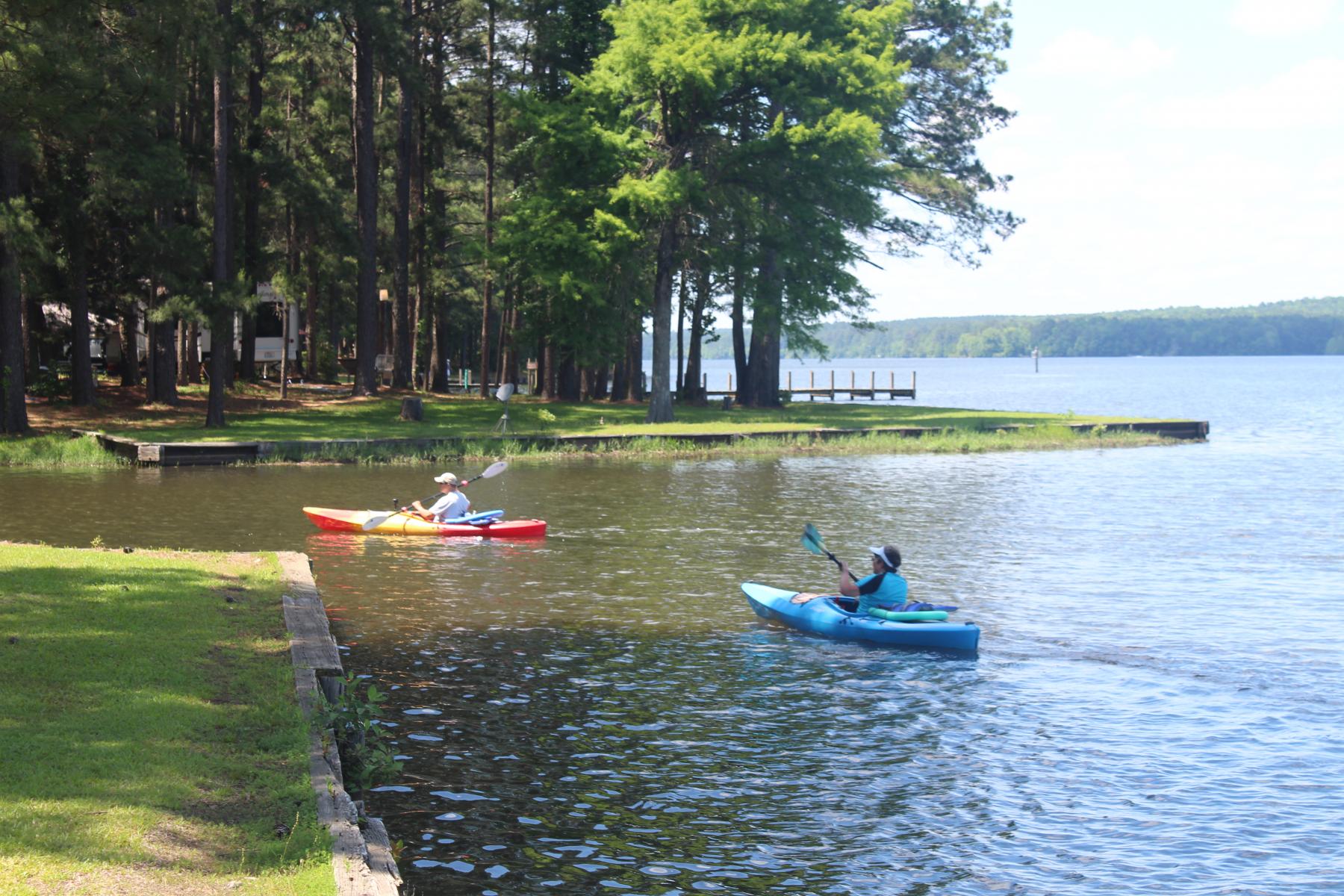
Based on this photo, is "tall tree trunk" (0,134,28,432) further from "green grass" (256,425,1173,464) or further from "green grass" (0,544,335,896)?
"green grass" (0,544,335,896)

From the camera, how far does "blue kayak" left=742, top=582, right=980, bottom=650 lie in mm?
14461

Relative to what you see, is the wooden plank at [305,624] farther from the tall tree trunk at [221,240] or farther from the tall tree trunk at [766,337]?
the tall tree trunk at [766,337]

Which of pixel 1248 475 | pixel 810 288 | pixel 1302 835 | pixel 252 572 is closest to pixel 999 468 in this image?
pixel 1248 475

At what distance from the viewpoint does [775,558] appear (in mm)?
20531

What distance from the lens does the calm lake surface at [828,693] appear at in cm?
876

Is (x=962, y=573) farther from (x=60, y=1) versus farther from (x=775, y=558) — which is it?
(x=60, y=1)

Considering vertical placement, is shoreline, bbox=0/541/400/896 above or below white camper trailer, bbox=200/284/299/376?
below

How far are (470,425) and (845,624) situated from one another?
2682 centimetres

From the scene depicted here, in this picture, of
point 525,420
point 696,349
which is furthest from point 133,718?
point 696,349

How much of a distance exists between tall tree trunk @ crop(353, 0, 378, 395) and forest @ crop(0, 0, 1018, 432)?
0.11 meters

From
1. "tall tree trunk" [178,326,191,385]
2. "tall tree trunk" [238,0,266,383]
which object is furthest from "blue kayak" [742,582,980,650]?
"tall tree trunk" [178,326,191,385]

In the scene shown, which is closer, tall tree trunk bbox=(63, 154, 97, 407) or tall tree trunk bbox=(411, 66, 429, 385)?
tall tree trunk bbox=(63, 154, 97, 407)

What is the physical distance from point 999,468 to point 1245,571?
15.9 meters

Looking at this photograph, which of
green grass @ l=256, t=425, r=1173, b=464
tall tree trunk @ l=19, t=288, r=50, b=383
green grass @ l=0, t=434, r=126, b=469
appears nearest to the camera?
green grass @ l=0, t=434, r=126, b=469
